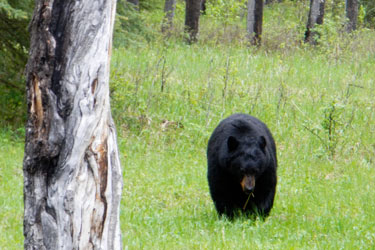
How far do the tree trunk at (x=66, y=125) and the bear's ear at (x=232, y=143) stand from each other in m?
3.35

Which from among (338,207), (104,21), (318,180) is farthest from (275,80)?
(104,21)

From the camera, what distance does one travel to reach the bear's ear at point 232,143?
725 cm

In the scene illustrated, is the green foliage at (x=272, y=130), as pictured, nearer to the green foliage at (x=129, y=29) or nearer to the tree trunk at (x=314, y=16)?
the green foliage at (x=129, y=29)

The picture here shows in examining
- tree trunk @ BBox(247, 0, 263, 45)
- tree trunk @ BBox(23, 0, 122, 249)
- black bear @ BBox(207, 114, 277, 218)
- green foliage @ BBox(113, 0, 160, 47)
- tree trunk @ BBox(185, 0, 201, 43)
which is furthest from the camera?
tree trunk @ BBox(247, 0, 263, 45)

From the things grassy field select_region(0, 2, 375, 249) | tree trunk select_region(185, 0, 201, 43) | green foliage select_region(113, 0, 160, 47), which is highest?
tree trunk select_region(185, 0, 201, 43)

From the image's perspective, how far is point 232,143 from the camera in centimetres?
729

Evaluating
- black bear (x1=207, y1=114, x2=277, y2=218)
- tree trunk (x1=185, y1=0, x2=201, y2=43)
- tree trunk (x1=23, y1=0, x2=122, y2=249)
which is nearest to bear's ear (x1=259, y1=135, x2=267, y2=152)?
black bear (x1=207, y1=114, x2=277, y2=218)

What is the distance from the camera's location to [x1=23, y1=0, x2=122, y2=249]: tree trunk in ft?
12.6

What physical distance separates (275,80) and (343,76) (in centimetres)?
187

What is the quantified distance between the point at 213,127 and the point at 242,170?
4.91 metres

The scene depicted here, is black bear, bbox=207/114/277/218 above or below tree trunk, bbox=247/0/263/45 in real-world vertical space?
below

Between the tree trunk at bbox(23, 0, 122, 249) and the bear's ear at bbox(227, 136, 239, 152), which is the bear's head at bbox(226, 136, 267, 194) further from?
the tree trunk at bbox(23, 0, 122, 249)

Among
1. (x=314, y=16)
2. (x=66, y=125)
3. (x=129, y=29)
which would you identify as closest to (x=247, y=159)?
(x=66, y=125)

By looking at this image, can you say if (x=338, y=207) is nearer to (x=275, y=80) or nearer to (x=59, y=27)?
(x=59, y=27)
